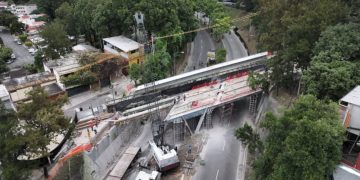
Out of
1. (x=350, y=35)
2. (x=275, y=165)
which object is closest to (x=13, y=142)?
(x=275, y=165)

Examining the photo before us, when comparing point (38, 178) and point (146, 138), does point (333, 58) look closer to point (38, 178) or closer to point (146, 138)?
point (146, 138)

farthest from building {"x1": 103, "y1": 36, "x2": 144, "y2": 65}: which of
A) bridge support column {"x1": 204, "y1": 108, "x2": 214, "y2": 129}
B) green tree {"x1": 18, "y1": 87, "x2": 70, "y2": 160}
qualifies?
green tree {"x1": 18, "y1": 87, "x2": 70, "y2": 160}

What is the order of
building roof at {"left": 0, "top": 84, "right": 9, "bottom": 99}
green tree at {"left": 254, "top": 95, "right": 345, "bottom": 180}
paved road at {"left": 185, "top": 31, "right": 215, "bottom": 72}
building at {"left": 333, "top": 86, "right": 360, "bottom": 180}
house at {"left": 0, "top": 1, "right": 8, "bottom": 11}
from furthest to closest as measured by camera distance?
house at {"left": 0, "top": 1, "right": 8, "bottom": 11} < paved road at {"left": 185, "top": 31, "right": 215, "bottom": 72} < building roof at {"left": 0, "top": 84, "right": 9, "bottom": 99} < building at {"left": 333, "top": 86, "right": 360, "bottom": 180} < green tree at {"left": 254, "top": 95, "right": 345, "bottom": 180}

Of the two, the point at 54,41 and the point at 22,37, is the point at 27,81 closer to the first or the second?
the point at 54,41

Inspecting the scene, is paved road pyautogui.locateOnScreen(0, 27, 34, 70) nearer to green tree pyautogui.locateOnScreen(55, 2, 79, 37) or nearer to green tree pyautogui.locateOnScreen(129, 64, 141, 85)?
green tree pyautogui.locateOnScreen(55, 2, 79, 37)

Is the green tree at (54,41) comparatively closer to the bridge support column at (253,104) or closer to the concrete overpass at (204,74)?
the concrete overpass at (204,74)

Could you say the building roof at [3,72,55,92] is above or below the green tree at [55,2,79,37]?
below
